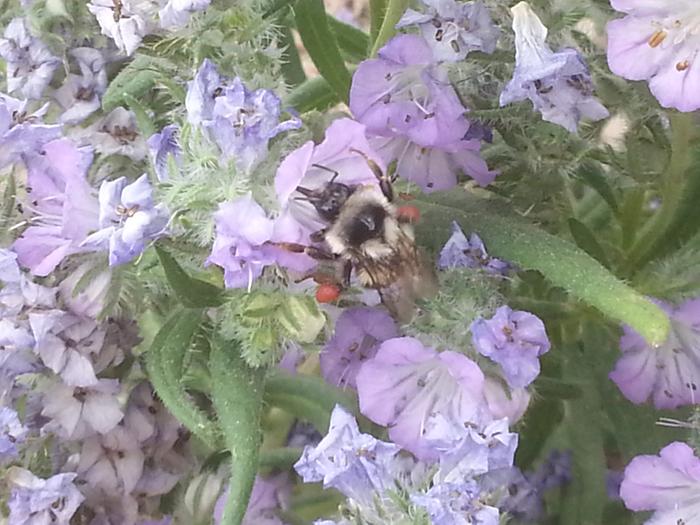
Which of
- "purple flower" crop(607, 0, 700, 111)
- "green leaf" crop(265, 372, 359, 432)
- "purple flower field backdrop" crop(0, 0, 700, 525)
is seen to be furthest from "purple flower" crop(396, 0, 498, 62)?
"green leaf" crop(265, 372, 359, 432)

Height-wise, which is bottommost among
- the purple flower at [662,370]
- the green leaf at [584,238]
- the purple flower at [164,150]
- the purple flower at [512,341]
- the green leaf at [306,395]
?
the green leaf at [306,395]

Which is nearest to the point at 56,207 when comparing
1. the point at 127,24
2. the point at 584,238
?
the point at 127,24

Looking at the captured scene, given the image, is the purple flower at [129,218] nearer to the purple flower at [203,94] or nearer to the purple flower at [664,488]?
the purple flower at [203,94]

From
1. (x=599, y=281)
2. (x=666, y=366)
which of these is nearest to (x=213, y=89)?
(x=599, y=281)

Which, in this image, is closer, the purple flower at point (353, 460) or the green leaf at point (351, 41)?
the purple flower at point (353, 460)

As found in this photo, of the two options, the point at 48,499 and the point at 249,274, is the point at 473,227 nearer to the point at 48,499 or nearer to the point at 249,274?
the point at 249,274

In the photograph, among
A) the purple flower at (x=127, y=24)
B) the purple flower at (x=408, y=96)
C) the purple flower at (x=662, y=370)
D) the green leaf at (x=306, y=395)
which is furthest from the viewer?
the green leaf at (x=306, y=395)

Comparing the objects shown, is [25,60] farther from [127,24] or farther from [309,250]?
[309,250]

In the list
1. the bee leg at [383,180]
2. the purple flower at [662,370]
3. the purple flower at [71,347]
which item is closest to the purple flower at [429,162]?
the bee leg at [383,180]
